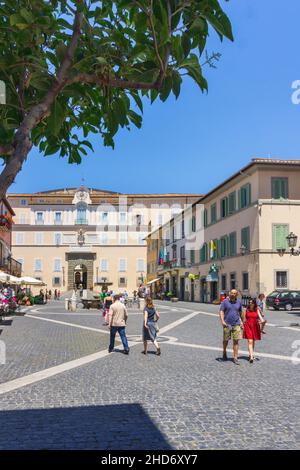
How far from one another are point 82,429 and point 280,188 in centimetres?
3143

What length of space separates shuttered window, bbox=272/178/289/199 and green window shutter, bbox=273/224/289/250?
2.13 metres

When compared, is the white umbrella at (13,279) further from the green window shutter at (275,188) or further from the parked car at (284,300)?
the green window shutter at (275,188)

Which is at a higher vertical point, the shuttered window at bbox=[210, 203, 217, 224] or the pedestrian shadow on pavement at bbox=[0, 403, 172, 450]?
the shuttered window at bbox=[210, 203, 217, 224]

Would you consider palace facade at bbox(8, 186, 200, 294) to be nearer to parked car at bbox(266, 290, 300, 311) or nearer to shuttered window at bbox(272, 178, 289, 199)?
shuttered window at bbox(272, 178, 289, 199)

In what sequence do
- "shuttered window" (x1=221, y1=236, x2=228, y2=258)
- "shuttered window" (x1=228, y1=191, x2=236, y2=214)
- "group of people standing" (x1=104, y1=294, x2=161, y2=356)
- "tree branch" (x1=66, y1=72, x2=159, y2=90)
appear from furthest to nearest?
"shuttered window" (x1=221, y1=236, x2=228, y2=258)
"shuttered window" (x1=228, y1=191, x2=236, y2=214)
"group of people standing" (x1=104, y1=294, x2=161, y2=356)
"tree branch" (x1=66, y1=72, x2=159, y2=90)

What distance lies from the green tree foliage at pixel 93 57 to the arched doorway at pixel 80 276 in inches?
2750

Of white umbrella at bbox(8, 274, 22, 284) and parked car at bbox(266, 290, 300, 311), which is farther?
parked car at bbox(266, 290, 300, 311)

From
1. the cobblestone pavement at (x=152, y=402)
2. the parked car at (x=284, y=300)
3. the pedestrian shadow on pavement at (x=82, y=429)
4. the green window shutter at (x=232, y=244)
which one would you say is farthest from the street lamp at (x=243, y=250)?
the pedestrian shadow on pavement at (x=82, y=429)

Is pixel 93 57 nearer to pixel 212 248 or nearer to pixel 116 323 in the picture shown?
pixel 116 323

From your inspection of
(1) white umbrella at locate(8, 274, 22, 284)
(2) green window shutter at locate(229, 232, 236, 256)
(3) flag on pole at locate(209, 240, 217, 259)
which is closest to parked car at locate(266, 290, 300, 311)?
(2) green window shutter at locate(229, 232, 236, 256)

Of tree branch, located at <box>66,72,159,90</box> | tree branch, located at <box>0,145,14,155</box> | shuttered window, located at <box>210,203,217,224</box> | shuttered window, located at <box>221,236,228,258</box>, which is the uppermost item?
shuttered window, located at <box>210,203,217,224</box>

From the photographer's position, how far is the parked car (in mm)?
32094

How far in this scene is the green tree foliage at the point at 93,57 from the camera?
10.5 ft

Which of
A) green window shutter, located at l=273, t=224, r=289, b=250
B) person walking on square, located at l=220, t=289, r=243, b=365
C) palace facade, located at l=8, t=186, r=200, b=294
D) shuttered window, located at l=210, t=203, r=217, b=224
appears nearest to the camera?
person walking on square, located at l=220, t=289, r=243, b=365
